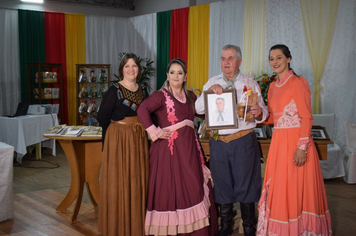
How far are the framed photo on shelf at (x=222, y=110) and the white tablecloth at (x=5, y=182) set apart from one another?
2105mm

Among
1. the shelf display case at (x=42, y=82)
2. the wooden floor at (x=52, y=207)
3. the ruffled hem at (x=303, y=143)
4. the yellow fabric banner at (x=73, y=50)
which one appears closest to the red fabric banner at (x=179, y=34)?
the yellow fabric banner at (x=73, y=50)

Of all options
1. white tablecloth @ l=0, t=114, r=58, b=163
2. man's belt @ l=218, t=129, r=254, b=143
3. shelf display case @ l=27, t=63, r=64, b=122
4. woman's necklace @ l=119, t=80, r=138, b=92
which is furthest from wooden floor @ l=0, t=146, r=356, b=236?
shelf display case @ l=27, t=63, r=64, b=122

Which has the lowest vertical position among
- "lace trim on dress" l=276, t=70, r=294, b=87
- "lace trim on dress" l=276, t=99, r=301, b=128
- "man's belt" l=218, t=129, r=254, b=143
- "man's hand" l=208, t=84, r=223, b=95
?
"man's belt" l=218, t=129, r=254, b=143

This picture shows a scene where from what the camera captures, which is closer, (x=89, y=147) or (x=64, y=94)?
(x=89, y=147)

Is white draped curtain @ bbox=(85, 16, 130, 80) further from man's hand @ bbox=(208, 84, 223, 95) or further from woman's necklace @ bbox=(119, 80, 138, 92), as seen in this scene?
man's hand @ bbox=(208, 84, 223, 95)

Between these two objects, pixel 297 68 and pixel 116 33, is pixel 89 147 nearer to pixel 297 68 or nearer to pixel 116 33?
pixel 297 68

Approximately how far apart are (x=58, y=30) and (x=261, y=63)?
5084 millimetres

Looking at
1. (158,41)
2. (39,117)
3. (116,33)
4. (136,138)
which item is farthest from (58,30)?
(136,138)

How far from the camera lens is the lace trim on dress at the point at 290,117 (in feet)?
8.59

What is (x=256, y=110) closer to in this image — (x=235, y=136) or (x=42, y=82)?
(x=235, y=136)

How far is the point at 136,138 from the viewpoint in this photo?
117 inches

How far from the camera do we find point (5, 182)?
11.5 ft

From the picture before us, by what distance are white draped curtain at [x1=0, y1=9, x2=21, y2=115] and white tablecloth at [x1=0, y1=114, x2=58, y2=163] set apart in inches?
86.6

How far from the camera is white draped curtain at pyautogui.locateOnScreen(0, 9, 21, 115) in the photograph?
8180 mm
